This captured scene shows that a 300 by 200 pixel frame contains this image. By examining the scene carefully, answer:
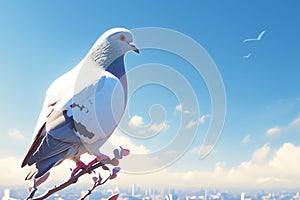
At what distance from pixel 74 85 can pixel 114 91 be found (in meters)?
0.20

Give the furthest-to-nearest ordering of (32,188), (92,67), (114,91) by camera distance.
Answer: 1. (92,67)
2. (114,91)
3. (32,188)

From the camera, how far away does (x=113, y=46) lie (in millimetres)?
1793

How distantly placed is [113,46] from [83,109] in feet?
1.41

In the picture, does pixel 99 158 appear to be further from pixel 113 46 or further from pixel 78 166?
pixel 113 46

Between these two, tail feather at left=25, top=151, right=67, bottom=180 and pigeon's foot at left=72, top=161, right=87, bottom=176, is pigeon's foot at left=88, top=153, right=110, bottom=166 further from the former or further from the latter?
tail feather at left=25, top=151, right=67, bottom=180

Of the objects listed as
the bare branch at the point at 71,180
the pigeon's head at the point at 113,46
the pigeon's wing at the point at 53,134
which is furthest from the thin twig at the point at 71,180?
the pigeon's head at the point at 113,46

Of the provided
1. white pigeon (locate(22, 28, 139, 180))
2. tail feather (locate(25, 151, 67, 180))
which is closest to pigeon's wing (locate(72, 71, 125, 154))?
white pigeon (locate(22, 28, 139, 180))

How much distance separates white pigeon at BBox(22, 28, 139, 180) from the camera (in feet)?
4.76

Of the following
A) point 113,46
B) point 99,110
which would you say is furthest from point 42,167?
point 113,46

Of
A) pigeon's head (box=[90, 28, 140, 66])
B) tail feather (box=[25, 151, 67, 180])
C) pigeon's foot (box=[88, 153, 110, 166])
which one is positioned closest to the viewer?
tail feather (box=[25, 151, 67, 180])

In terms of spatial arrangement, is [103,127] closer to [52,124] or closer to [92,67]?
[52,124]

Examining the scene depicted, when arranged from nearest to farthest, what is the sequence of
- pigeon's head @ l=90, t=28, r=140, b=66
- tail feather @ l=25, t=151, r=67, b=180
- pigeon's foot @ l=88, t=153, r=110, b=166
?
tail feather @ l=25, t=151, r=67, b=180, pigeon's foot @ l=88, t=153, r=110, b=166, pigeon's head @ l=90, t=28, r=140, b=66

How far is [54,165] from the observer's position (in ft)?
4.78

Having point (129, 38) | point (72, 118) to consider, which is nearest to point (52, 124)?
point (72, 118)
